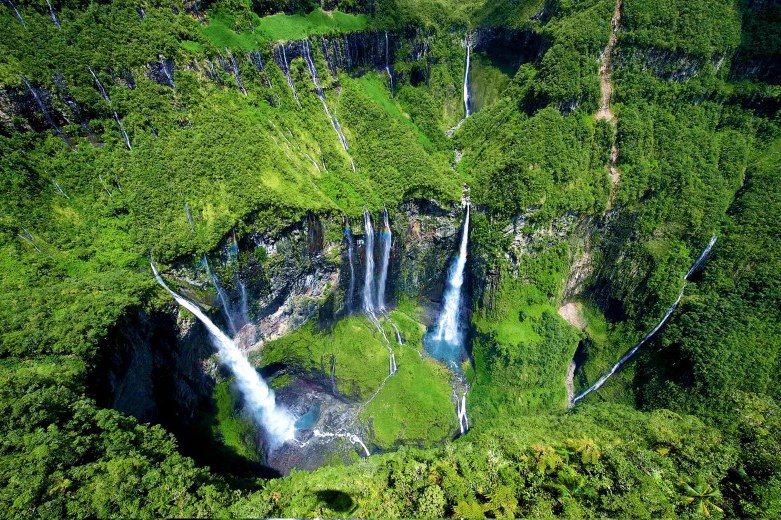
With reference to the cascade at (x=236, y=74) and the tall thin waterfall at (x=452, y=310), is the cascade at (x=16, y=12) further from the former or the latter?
the tall thin waterfall at (x=452, y=310)

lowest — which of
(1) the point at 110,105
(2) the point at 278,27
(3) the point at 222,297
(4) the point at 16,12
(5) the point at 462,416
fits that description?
(5) the point at 462,416

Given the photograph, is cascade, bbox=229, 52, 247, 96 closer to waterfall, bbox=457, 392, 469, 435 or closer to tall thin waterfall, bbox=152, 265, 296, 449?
tall thin waterfall, bbox=152, 265, 296, 449

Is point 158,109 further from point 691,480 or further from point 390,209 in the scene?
point 691,480

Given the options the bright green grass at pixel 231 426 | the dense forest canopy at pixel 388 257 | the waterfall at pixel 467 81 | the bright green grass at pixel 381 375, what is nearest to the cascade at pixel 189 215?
the dense forest canopy at pixel 388 257

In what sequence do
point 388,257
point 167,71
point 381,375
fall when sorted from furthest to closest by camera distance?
point 388,257
point 381,375
point 167,71

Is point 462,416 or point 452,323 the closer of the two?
point 462,416

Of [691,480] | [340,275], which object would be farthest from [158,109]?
[691,480]

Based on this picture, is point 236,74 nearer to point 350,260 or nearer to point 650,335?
point 350,260

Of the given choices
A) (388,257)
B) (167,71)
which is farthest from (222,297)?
(167,71)
